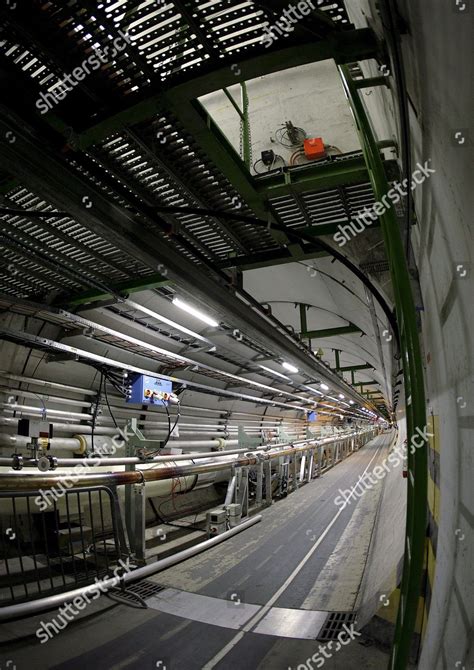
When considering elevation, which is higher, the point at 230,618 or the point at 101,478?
the point at 101,478

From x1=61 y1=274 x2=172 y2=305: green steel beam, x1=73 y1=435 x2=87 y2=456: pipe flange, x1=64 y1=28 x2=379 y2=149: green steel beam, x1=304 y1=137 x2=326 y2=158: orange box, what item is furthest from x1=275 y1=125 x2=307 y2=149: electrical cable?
x1=73 y1=435 x2=87 y2=456: pipe flange

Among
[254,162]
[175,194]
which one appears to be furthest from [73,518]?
[254,162]

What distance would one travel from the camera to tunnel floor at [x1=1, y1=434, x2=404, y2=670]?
5.35 feet

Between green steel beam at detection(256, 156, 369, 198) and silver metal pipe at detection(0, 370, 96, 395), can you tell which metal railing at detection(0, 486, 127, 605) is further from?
green steel beam at detection(256, 156, 369, 198)

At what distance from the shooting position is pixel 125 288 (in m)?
3.45

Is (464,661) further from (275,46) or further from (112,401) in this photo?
(112,401)

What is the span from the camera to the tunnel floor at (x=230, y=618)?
5.35ft

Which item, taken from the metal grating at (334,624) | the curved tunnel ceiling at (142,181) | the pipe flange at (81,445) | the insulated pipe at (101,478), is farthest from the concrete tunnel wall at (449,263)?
the pipe flange at (81,445)

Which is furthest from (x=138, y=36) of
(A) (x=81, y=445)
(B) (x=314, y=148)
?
(A) (x=81, y=445)

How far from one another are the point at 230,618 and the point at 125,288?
2.86 meters

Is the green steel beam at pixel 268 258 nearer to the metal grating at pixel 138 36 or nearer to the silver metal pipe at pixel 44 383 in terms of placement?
the metal grating at pixel 138 36

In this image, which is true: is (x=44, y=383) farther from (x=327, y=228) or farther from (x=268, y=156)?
(x=327, y=228)

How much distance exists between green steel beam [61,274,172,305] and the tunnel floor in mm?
2481

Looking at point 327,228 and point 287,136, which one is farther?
point 287,136
